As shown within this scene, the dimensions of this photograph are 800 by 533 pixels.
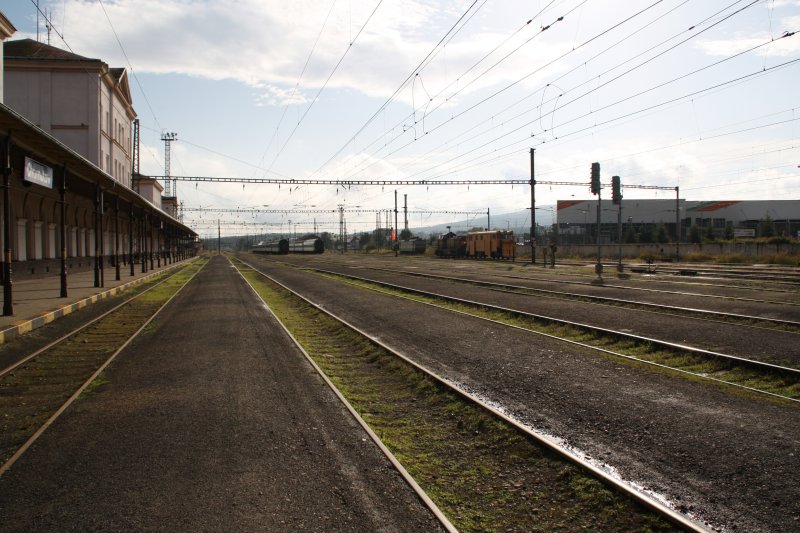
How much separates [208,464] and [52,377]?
16.8ft

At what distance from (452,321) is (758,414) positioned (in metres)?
8.36

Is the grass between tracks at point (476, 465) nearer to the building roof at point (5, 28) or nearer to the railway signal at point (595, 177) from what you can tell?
the railway signal at point (595, 177)

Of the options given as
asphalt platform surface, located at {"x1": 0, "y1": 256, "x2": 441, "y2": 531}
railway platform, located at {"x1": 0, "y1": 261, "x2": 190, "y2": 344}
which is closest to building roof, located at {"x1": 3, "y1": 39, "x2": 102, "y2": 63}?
railway platform, located at {"x1": 0, "y1": 261, "x2": 190, "y2": 344}

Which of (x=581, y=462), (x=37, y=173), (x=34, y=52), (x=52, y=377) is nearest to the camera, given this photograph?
(x=581, y=462)

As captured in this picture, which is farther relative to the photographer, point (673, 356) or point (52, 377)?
point (673, 356)

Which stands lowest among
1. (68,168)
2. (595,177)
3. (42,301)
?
(42,301)

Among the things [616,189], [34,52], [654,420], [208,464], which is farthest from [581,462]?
[34,52]

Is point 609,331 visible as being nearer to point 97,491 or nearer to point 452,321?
point 452,321

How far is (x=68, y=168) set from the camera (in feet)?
72.0

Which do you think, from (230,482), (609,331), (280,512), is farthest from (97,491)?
(609,331)

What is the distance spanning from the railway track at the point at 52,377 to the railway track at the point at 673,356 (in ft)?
27.5

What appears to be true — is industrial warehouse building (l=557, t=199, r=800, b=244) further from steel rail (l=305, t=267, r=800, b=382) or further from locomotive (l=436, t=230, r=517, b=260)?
steel rail (l=305, t=267, r=800, b=382)

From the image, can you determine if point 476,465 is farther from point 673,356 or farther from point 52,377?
point 52,377

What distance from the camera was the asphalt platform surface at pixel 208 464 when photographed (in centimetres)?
423
